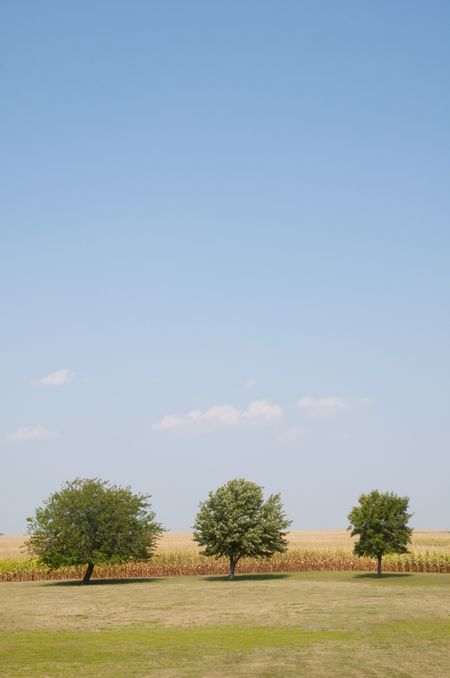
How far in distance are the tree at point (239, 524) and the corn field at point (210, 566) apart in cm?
702

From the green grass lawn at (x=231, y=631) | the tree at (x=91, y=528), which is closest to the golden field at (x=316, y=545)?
the tree at (x=91, y=528)

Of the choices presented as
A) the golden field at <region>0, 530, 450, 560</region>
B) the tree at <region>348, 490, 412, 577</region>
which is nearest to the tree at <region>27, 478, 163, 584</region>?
the golden field at <region>0, 530, 450, 560</region>

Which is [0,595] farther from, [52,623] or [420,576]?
[420,576]

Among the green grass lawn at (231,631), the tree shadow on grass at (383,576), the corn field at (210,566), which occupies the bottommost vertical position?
the green grass lawn at (231,631)

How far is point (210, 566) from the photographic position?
245 ft

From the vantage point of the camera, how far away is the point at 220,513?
216 feet

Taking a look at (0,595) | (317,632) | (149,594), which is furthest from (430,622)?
(0,595)

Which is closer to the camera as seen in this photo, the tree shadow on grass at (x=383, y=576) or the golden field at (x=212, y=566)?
A: the tree shadow on grass at (x=383, y=576)

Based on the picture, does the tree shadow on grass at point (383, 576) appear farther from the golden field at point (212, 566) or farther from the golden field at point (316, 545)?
the golden field at point (316, 545)

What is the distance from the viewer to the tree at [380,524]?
62.6 meters

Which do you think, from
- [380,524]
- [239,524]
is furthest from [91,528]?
[380,524]

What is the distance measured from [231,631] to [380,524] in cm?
3530

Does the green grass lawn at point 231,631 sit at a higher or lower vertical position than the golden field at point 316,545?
lower

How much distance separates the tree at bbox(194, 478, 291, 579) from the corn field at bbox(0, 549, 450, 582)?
277 inches
